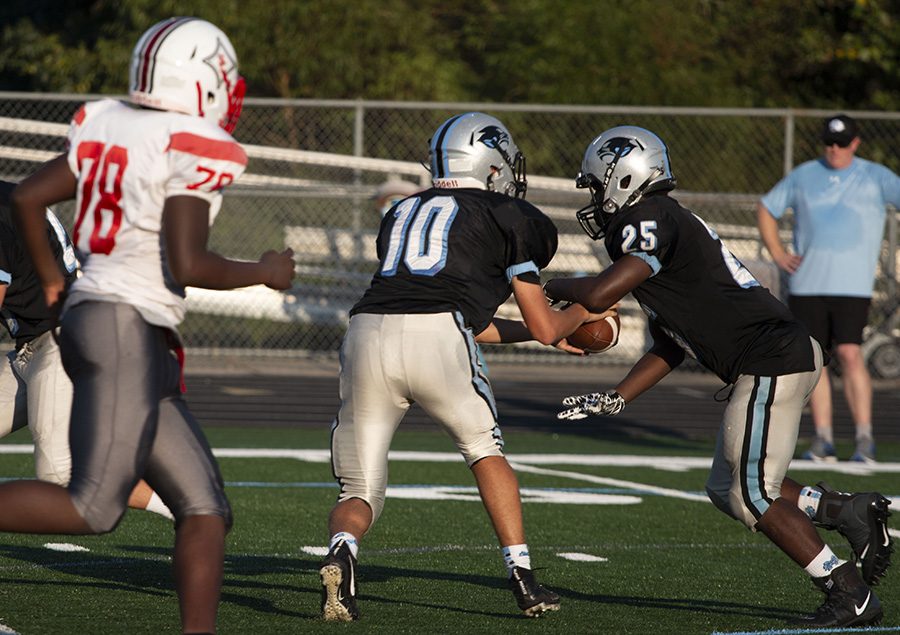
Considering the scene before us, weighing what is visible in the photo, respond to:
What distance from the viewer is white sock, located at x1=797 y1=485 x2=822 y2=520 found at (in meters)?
5.18

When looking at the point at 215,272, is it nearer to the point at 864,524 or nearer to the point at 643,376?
the point at 643,376

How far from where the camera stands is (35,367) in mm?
5301

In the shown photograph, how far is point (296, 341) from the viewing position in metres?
14.4

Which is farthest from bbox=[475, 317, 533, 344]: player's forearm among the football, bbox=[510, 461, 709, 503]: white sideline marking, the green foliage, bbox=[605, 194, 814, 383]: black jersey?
the green foliage

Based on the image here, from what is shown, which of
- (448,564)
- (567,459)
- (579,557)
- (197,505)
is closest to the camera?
(197,505)

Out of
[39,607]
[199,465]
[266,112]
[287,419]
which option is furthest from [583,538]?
[266,112]

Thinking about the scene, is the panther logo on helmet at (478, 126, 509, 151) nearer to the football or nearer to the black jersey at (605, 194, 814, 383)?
the black jersey at (605, 194, 814, 383)

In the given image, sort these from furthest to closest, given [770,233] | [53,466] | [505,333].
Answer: [770,233]
[505,333]
[53,466]

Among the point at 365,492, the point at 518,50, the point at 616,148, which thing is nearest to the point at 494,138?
the point at 616,148

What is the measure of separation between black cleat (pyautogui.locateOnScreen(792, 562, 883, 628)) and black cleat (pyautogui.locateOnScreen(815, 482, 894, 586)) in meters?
0.25

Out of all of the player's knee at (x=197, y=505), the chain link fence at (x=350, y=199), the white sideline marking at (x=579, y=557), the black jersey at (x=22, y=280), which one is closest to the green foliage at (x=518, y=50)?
the chain link fence at (x=350, y=199)

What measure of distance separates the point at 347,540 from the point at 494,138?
1446 mm

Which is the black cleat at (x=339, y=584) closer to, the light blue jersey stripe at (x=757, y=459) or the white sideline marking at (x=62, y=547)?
the light blue jersey stripe at (x=757, y=459)

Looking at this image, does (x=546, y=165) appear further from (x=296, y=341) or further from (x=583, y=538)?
(x=583, y=538)
